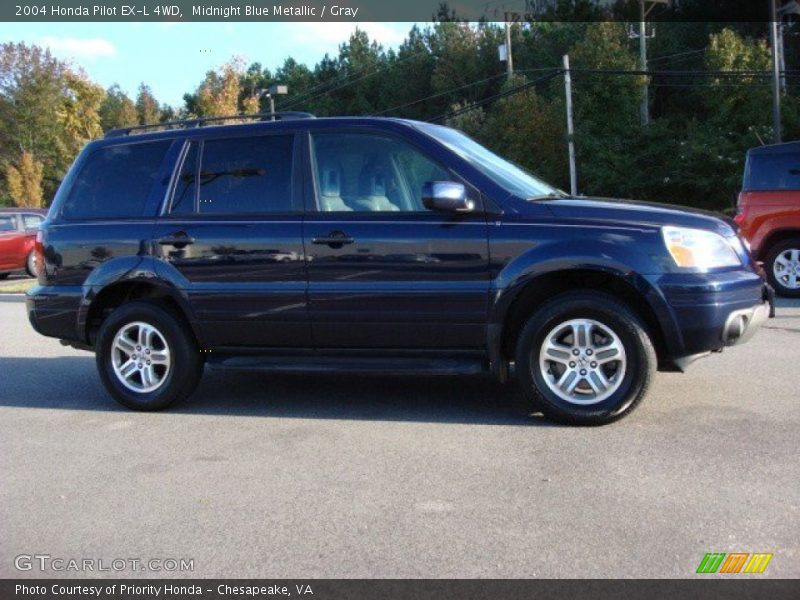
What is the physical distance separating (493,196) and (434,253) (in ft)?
1.70

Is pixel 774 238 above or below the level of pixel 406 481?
above

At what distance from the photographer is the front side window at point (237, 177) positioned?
610 cm

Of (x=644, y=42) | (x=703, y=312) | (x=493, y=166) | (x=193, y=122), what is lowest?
(x=703, y=312)

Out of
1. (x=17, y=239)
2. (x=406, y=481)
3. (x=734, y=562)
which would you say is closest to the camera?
(x=734, y=562)

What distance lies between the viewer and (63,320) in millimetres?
6594

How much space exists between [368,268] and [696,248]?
204 cm

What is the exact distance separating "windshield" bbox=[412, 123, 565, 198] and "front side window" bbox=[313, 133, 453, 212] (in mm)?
237

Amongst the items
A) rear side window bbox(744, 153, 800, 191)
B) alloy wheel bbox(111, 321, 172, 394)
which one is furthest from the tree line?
alloy wheel bbox(111, 321, 172, 394)

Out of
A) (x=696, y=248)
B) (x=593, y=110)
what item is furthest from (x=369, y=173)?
(x=593, y=110)

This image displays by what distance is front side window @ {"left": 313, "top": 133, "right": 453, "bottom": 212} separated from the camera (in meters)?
5.80

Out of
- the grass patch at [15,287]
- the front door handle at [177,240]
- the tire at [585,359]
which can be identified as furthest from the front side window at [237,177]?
the grass patch at [15,287]

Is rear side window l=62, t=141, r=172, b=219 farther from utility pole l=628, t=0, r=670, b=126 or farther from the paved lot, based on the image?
utility pole l=628, t=0, r=670, b=126

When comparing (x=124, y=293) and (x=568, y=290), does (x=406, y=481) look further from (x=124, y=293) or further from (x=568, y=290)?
(x=124, y=293)

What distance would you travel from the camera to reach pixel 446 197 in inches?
213
